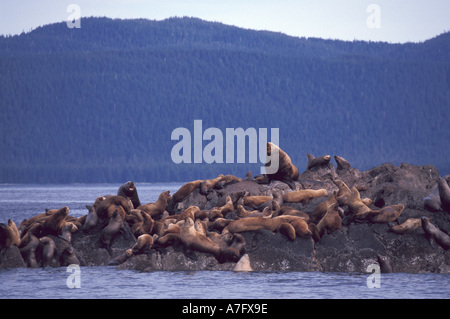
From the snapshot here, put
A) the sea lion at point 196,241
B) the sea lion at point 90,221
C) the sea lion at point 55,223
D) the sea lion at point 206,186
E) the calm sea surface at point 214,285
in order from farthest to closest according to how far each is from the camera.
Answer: the sea lion at point 206,186 < the sea lion at point 90,221 < the sea lion at point 55,223 < the sea lion at point 196,241 < the calm sea surface at point 214,285

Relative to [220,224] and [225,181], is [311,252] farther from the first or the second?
[225,181]

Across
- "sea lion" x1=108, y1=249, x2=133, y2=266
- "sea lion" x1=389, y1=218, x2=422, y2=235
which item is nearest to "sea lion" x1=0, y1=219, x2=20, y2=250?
"sea lion" x1=108, y1=249, x2=133, y2=266

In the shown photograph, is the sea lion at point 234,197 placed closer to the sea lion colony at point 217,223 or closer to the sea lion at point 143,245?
the sea lion colony at point 217,223

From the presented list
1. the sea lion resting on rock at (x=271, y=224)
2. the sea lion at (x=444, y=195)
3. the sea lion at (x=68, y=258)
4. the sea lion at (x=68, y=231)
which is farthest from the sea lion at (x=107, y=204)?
the sea lion at (x=444, y=195)

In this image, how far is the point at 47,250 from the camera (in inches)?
826

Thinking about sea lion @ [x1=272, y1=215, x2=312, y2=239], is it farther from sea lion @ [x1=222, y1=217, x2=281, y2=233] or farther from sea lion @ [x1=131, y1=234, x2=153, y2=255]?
sea lion @ [x1=131, y1=234, x2=153, y2=255]

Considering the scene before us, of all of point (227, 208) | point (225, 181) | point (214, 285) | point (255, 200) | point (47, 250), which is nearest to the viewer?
point (214, 285)

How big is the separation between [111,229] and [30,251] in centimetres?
231

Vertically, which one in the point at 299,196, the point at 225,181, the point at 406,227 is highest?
the point at 225,181

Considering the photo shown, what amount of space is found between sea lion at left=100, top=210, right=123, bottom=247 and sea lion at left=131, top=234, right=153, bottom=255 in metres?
1.11

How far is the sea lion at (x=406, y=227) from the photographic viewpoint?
19.8m

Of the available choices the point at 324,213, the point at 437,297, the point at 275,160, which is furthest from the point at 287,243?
the point at 275,160

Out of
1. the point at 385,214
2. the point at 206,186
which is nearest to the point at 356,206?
the point at 385,214

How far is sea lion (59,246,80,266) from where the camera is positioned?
21.1m
